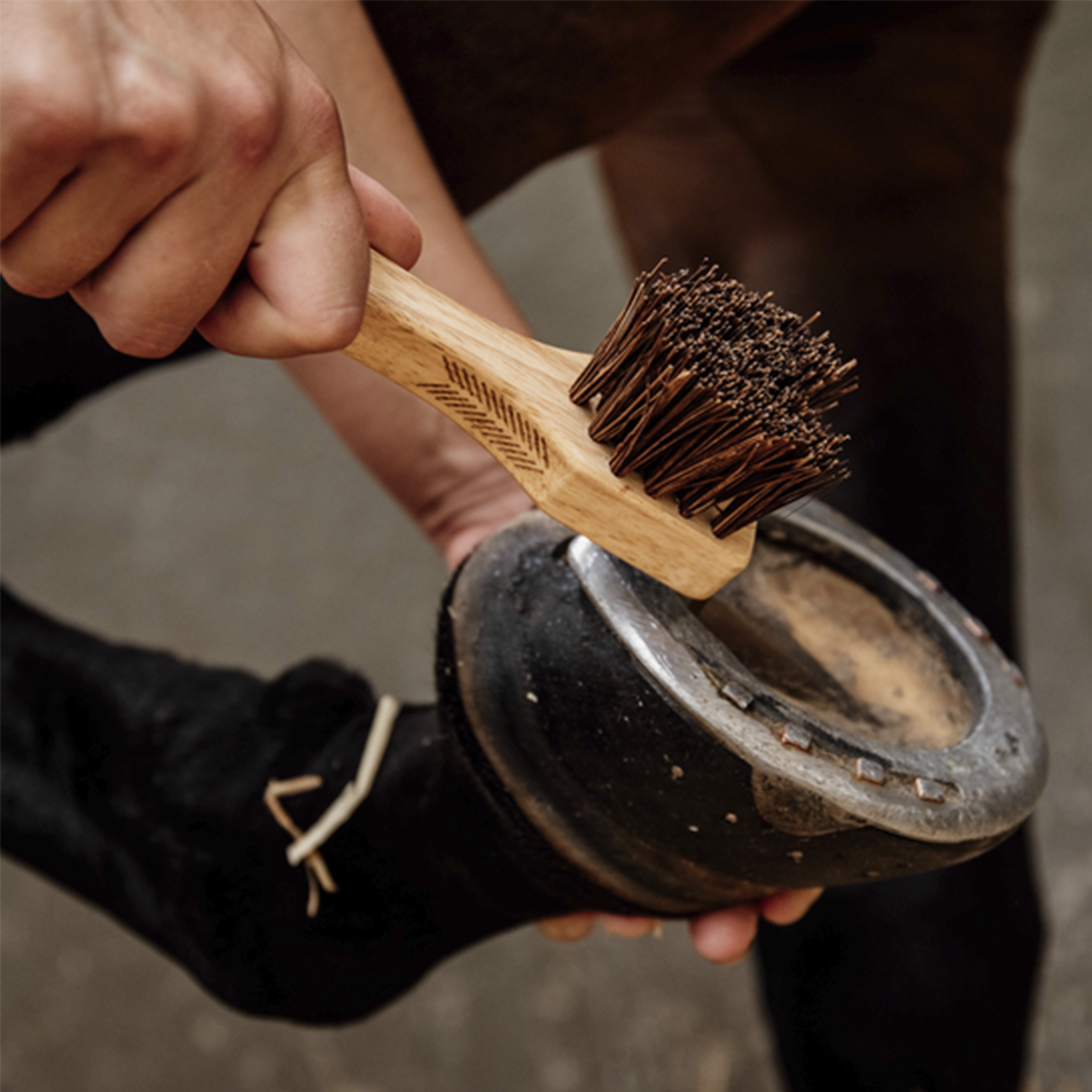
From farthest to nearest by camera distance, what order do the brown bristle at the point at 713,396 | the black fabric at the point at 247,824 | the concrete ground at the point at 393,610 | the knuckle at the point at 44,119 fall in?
the concrete ground at the point at 393,610 → the black fabric at the point at 247,824 → the brown bristle at the point at 713,396 → the knuckle at the point at 44,119

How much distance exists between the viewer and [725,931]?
57cm

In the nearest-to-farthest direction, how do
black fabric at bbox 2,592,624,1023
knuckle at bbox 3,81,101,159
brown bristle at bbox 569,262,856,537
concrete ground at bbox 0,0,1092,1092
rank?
knuckle at bbox 3,81,101,159 < brown bristle at bbox 569,262,856,537 < black fabric at bbox 2,592,624,1023 < concrete ground at bbox 0,0,1092,1092

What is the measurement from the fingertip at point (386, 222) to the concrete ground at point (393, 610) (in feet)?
2.93

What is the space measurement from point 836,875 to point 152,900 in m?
0.41

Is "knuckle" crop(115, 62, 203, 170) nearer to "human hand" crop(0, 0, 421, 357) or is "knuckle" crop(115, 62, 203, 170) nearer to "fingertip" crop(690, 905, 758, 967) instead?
"human hand" crop(0, 0, 421, 357)

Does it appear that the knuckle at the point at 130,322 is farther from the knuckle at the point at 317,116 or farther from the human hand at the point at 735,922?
the human hand at the point at 735,922

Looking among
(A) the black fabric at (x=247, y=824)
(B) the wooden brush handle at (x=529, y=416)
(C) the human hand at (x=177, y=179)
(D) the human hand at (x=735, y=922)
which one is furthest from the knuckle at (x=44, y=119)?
(D) the human hand at (x=735, y=922)

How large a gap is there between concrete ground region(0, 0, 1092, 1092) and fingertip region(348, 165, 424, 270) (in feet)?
2.93

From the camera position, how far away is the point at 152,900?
650 millimetres

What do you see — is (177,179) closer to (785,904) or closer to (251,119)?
(251,119)

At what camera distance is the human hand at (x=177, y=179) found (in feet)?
0.99

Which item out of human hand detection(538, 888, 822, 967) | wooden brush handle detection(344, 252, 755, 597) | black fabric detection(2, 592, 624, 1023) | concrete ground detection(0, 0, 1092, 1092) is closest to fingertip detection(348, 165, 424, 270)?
wooden brush handle detection(344, 252, 755, 597)

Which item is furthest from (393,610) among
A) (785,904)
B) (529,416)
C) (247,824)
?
(529,416)

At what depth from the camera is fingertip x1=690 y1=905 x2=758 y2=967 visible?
0.57m
